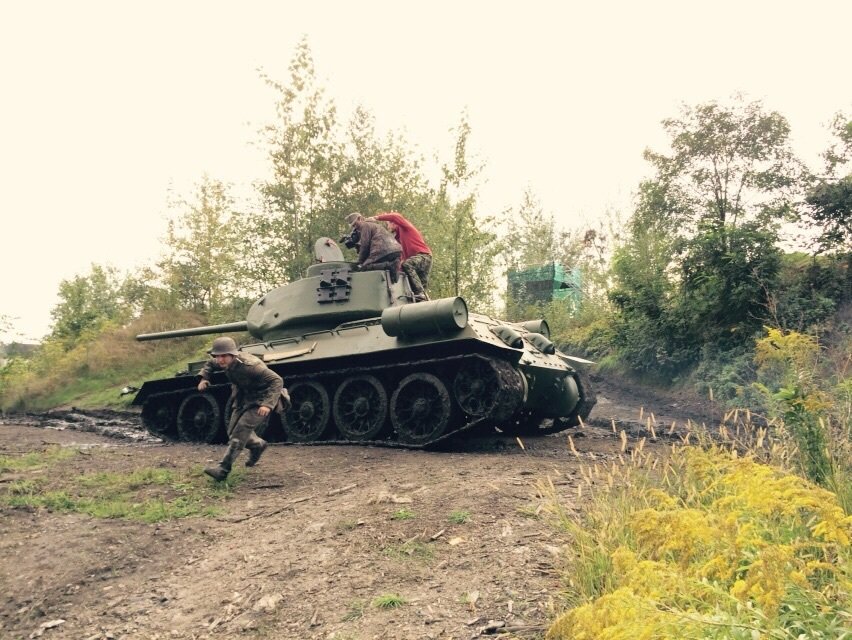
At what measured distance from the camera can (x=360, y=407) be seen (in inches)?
404

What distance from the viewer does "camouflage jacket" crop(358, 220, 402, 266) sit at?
37.4 ft

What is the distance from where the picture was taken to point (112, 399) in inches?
899

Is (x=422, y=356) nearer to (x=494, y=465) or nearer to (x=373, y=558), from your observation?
(x=494, y=465)

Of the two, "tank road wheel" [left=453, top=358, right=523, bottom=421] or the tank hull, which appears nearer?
"tank road wheel" [left=453, top=358, right=523, bottom=421]

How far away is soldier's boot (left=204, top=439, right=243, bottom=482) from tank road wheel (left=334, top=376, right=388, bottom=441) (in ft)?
9.35

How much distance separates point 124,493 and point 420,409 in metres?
3.94

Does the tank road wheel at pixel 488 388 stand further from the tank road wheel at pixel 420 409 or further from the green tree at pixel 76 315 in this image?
the green tree at pixel 76 315

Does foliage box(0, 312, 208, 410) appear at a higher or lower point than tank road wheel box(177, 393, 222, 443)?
higher

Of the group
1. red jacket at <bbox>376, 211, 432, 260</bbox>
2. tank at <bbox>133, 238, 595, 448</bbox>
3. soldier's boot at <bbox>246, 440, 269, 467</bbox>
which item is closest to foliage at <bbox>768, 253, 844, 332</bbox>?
tank at <bbox>133, 238, 595, 448</bbox>

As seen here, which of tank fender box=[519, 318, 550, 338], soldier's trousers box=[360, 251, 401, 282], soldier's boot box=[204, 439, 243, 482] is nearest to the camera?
soldier's boot box=[204, 439, 243, 482]

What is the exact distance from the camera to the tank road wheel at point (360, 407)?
33.0ft

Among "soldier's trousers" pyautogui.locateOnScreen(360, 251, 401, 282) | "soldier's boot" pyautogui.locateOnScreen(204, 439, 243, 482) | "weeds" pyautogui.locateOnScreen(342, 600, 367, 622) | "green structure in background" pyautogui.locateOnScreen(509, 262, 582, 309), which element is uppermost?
"green structure in background" pyautogui.locateOnScreen(509, 262, 582, 309)

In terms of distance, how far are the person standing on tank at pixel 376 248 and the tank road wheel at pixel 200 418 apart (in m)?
3.48

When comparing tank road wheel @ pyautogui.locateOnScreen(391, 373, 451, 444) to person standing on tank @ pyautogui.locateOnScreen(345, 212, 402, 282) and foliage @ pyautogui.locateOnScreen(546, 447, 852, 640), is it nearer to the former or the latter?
person standing on tank @ pyautogui.locateOnScreen(345, 212, 402, 282)
